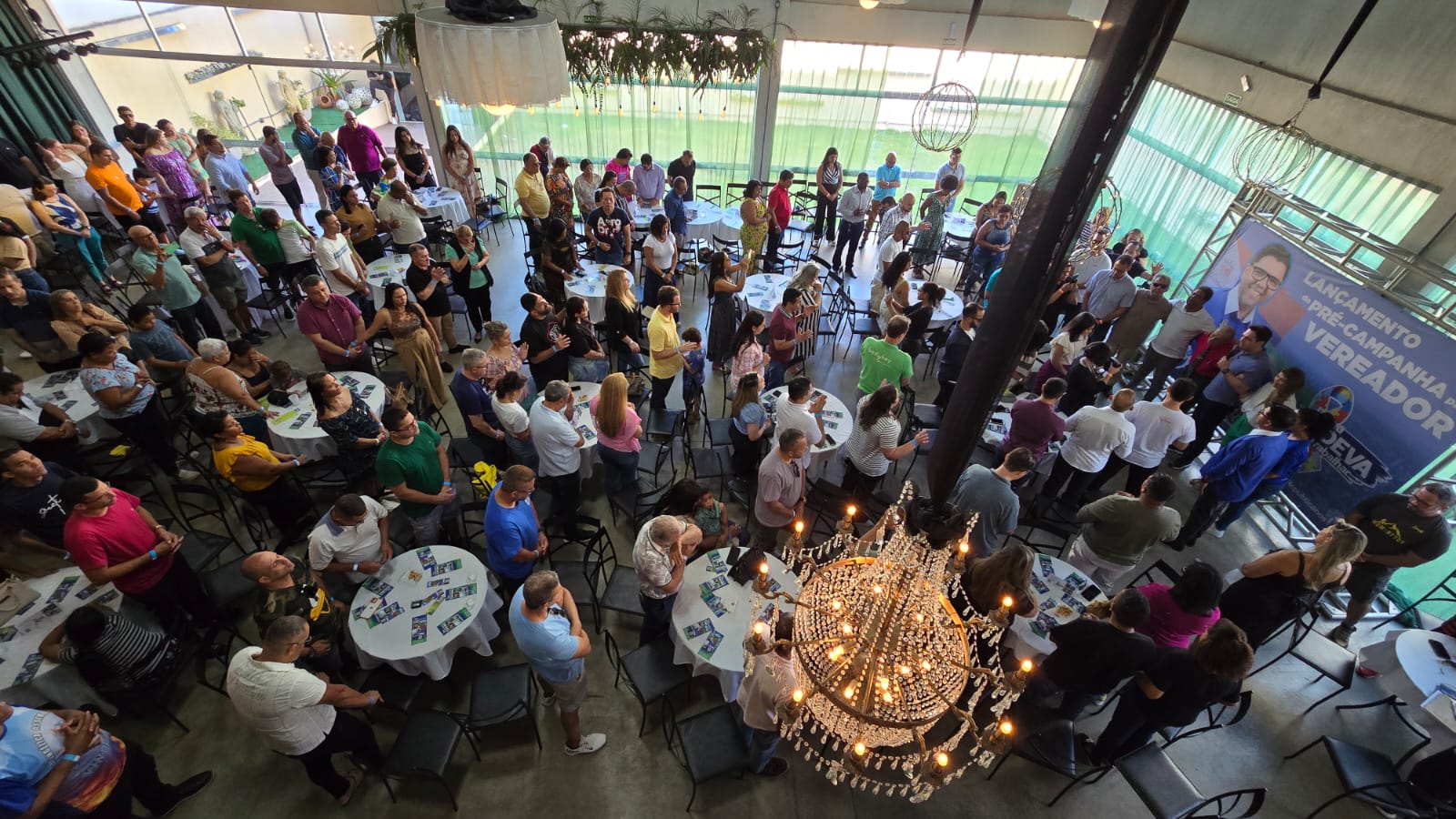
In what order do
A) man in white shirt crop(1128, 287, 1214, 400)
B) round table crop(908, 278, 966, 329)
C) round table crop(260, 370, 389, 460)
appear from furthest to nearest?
round table crop(908, 278, 966, 329) < man in white shirt crop(1128, 287, 1214, 400) < round table crop(260, 370, 389, 460)

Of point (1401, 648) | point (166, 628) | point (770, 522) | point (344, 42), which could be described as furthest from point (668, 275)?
point (344, 42)

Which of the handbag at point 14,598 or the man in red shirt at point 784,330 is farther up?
the man in red shirt at point 784,330

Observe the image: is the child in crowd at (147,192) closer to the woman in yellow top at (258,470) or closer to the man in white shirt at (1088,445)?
the woman in yellow top at (258,470)

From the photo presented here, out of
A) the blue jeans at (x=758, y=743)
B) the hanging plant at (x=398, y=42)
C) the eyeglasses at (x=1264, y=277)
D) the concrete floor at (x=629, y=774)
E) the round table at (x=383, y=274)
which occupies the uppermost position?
the hanging plant at (x=398, y=42)

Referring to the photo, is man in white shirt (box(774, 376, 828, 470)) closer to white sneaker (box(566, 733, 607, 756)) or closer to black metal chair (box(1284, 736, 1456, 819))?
white sneaker (box(566, 733, 607, 756))

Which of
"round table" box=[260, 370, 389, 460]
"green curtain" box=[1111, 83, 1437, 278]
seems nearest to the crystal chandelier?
"round table" box=[260, 370, 389, 460]

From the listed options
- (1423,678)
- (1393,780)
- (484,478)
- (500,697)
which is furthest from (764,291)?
(1393,780)

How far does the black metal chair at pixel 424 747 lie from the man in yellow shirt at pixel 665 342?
10.5 ft

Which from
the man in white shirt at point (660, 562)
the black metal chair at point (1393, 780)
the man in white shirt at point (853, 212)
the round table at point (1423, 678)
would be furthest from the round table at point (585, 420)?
the round table at point (1423, 678)

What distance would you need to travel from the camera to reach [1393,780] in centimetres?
354

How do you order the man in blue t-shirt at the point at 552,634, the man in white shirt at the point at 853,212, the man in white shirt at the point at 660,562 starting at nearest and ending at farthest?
the man in blue t-shirt at the point at 552,634 < the man in white shirt at the point at 660,562 < the man in white shirt at the point at 853,212

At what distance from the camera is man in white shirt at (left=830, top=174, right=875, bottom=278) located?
8.74 metres

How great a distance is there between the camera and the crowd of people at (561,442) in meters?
3.37

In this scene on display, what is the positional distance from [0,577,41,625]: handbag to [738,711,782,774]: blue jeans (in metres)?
4.14
